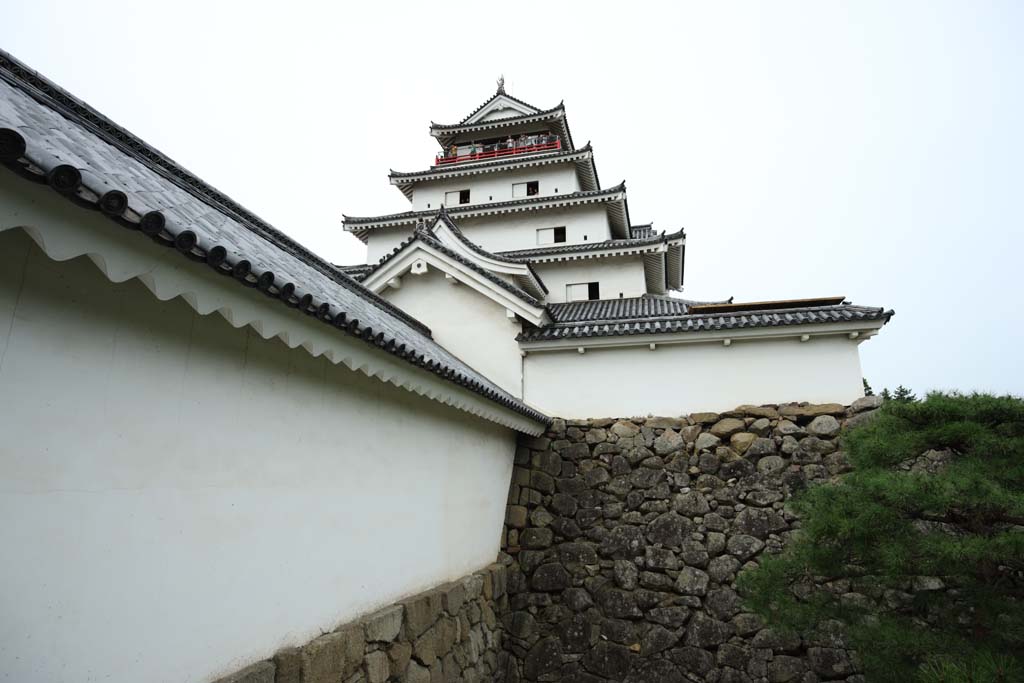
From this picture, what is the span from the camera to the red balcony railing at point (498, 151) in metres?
15.7

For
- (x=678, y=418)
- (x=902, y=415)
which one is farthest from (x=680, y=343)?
(x=902, y=415)

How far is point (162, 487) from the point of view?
2.13m

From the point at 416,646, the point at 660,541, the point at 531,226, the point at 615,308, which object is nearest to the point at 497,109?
the point at 531,226

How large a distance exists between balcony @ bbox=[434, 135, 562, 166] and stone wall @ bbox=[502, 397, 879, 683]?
11.0 meters

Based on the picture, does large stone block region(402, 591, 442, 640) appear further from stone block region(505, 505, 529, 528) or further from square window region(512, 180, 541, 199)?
square window region(512, 180, 541, 199)

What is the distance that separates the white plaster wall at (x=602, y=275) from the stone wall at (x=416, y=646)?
8.19 m

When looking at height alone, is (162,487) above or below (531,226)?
below

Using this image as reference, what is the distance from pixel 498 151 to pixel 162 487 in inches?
625

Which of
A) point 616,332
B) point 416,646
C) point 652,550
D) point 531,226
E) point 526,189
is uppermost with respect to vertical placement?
point 526,189

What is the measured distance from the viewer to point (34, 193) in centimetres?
145

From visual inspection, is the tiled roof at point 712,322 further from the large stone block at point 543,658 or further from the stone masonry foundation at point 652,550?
the large stone block at point 543,658

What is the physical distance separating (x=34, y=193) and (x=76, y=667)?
1554mm

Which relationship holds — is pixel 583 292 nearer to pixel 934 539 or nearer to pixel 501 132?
pixel 501 132

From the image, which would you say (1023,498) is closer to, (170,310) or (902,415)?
(902,415)
